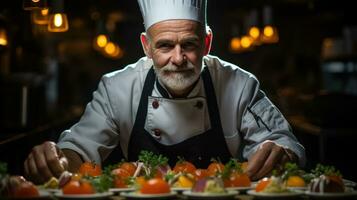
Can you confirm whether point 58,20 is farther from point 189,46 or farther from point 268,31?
point 268,31

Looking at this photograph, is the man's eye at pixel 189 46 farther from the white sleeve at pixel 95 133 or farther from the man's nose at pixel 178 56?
the white sleeve at pixel 95 133

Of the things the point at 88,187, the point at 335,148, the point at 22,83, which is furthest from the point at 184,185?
the point at 22,83

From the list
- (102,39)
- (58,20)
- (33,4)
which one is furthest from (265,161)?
(102,39)

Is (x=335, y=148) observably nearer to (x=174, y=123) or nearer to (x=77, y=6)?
(x=77, y=6)

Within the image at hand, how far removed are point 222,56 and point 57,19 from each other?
11.7 meters

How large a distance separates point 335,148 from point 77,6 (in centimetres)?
323

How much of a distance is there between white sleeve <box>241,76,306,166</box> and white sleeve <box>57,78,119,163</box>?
74 centimetres

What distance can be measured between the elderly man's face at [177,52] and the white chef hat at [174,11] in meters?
0.04

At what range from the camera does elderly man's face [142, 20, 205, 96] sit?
148 inches

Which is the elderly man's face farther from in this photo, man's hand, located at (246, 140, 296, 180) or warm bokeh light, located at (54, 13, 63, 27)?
warm bokeh light, located at (54, 13, 63, 27)

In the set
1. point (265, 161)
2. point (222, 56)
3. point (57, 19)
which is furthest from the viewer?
point (222, 56)

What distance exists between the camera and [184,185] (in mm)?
3195

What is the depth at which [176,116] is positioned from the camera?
4098 millimetres

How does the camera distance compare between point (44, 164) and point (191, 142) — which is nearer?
point (44, 164)
